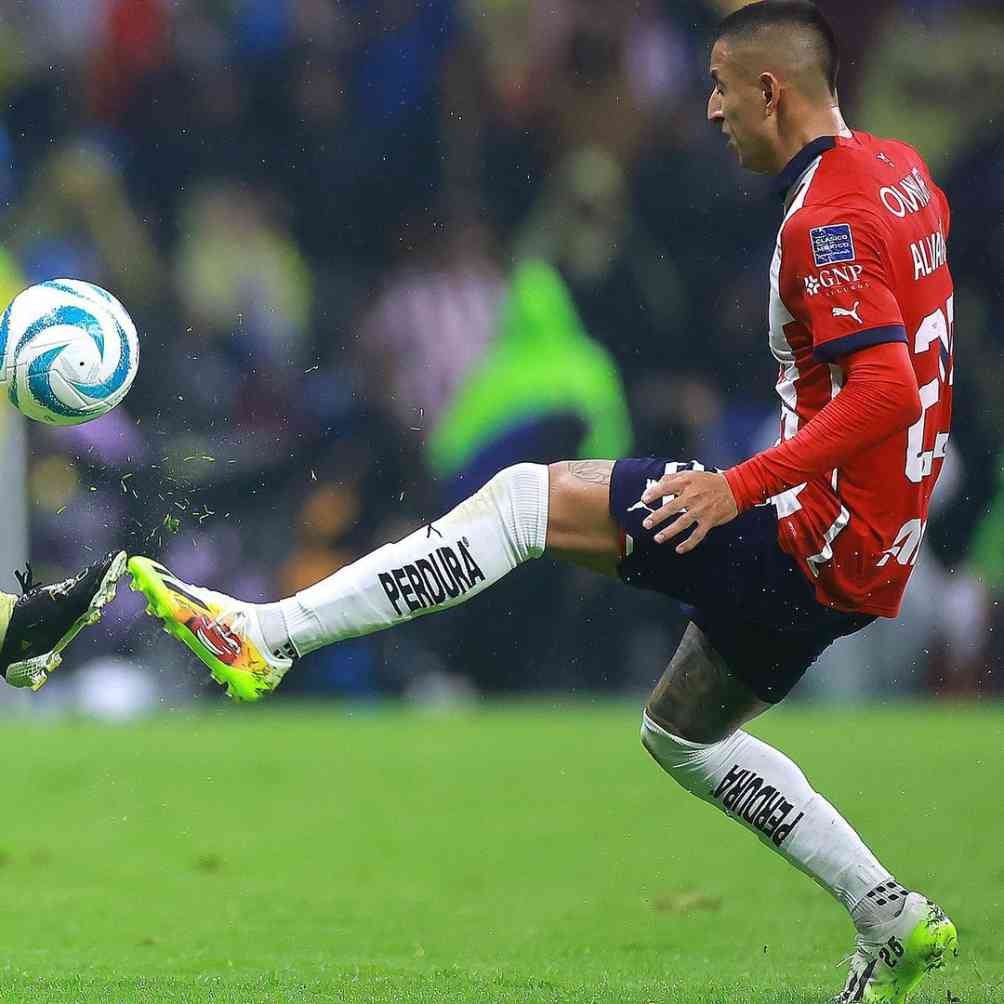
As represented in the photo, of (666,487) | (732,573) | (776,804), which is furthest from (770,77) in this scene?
(776,804)

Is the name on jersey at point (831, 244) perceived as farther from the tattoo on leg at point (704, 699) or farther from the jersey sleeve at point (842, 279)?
the tattoo on leg at point (704, 699)

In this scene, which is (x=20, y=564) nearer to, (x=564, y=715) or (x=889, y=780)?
(x=564, y=715)

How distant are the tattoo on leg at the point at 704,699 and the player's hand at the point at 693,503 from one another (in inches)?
26.2

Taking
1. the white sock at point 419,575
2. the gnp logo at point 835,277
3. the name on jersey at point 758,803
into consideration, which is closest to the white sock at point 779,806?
the name on jersey at point 758,803

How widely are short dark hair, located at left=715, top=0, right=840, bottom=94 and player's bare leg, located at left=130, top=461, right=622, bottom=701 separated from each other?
3.49 ft

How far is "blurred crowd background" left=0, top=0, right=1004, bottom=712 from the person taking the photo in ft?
33.2

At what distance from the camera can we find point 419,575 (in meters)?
3.88

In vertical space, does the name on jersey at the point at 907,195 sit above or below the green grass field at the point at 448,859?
above

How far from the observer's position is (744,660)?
4273mm

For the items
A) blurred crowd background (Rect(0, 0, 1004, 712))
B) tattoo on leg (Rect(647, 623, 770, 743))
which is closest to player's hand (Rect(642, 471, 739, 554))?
tattoo on leg (Rect(647, 623, 770, 743))

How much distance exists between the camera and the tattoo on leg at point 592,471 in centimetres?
395

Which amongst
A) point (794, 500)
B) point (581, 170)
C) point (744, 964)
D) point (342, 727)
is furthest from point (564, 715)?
point (794, 500)

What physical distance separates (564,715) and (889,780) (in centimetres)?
250

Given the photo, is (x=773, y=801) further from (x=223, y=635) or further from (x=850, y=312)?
(x=223, y=635)
